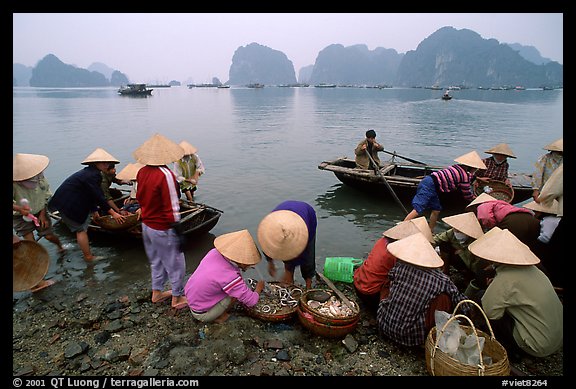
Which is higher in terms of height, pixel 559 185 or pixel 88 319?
pixel 559 185

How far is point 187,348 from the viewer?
12.4 ft

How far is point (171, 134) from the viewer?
77.6 feet

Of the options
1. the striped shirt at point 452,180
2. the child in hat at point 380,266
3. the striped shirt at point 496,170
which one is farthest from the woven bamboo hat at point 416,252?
the striped shirt at point 496,170

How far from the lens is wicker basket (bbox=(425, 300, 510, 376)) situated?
2895mm

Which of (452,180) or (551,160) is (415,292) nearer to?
(452,180)

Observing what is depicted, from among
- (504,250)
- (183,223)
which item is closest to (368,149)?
(183,223)

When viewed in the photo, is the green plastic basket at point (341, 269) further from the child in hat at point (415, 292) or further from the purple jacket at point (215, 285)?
the purple jacket at point (215, 285)

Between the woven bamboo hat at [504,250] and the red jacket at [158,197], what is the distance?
143 inches

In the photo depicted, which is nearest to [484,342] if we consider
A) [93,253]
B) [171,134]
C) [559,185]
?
[559,185]

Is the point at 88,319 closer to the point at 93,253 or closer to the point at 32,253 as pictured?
the point at 32,253

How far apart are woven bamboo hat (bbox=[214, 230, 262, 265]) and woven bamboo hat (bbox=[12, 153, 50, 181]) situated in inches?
122

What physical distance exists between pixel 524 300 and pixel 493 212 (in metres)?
1.67

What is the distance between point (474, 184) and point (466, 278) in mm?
3098

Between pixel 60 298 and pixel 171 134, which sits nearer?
pixel 60 298
